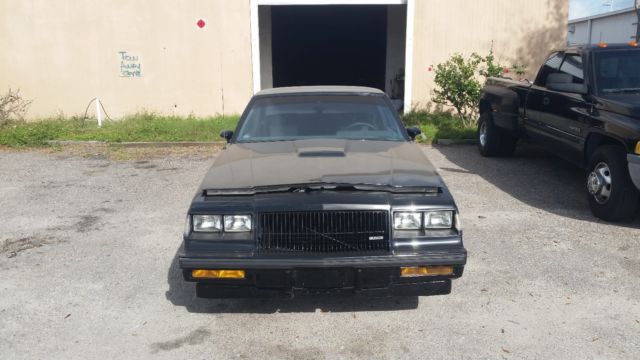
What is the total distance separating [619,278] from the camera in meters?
4.78

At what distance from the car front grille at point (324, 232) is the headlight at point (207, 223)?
0.29m

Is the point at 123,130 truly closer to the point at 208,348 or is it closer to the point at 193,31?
the point at 193,31

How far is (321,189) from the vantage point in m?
3.81

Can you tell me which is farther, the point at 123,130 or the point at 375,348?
the point at 123,130

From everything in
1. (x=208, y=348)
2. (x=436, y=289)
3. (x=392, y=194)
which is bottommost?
Answer: (x=208, y=348)

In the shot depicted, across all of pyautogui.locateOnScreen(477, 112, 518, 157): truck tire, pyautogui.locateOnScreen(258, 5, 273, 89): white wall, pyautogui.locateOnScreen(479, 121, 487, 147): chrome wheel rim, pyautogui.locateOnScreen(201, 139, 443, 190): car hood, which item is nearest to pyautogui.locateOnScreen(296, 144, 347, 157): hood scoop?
pyautogui.locateOnScreen(201, 139, 443, 190): car hood

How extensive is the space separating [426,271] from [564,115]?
175 inches

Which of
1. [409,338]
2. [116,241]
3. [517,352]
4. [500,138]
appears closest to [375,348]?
[409,338]

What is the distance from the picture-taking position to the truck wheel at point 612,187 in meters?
6.02

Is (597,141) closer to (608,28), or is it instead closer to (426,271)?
(426,271)

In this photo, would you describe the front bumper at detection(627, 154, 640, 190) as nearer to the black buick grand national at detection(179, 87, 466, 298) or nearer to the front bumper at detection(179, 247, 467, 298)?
the black buick grand national at detection(179, 87, 466, 298)

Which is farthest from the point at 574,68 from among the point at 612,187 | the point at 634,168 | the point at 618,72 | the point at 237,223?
the point at 237,223

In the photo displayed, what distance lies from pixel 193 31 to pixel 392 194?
10298mm

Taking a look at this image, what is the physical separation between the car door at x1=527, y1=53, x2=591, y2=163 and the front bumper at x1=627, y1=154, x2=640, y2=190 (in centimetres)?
100
